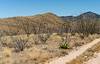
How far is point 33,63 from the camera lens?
67.5 ft

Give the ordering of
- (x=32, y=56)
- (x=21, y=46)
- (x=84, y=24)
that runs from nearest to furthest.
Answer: (x=32, y=56), (x=21, y=46), (x=84, y=24)

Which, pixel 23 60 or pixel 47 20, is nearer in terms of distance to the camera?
pixel 23 60

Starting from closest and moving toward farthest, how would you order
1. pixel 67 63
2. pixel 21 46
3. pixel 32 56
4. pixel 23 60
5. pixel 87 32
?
pixel 67 63 < pixel 23 60 < pixel 32 56 < pixel 21 46 < pixel 87 32

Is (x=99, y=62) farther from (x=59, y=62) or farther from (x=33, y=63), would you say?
(x=33, y=63)

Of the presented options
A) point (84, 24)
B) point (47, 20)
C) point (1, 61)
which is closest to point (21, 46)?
point (1, 61)

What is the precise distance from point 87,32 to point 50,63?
39.8 m

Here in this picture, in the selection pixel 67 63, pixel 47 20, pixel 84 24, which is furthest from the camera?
pixel 47 20

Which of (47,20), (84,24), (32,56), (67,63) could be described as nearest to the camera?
(67,63)

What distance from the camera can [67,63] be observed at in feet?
64.6

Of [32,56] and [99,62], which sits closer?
[99,62]

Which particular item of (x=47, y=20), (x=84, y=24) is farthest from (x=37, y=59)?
(x=47, y=20)

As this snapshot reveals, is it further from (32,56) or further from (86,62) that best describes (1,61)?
(86,62)

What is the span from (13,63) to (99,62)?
18.2ft

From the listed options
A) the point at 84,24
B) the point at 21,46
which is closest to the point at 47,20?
the point at 84,24
